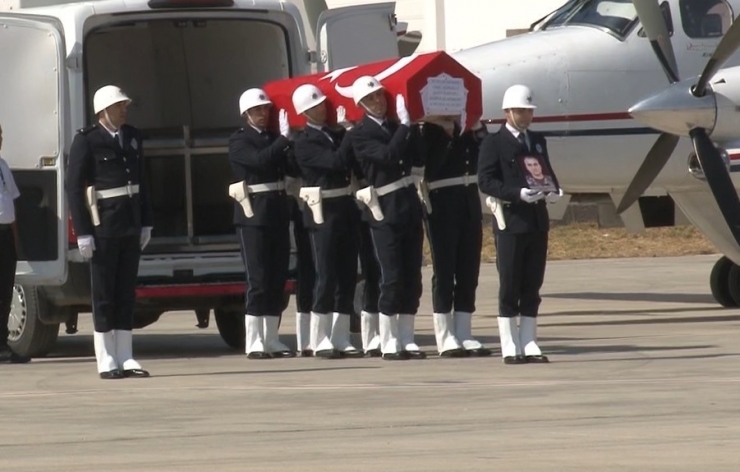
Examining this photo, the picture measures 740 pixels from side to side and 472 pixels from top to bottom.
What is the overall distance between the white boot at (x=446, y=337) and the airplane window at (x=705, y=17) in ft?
16.0

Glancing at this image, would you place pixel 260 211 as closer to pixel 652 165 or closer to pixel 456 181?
pixel 456 181

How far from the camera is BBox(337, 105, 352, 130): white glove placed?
1326 cm

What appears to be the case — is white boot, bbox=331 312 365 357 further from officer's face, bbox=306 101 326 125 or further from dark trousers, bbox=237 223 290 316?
officer's face, bbox=306 101 326 125

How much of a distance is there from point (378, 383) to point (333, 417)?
165cm

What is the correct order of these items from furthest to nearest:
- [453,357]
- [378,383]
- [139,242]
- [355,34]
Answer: [355,34] → [453,357] → [139,242] → [378,383]

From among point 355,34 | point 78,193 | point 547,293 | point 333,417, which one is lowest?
point 547,293

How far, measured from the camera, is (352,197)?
43.5 feet

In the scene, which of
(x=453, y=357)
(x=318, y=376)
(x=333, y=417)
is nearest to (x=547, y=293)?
(x=453, y=357)

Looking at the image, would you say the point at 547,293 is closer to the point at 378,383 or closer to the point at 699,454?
the point at 378,383

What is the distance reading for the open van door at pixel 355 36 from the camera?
1406 cm

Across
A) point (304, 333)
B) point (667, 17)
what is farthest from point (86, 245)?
point (667, 17)

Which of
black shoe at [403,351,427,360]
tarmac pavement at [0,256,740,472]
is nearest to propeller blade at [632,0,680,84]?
tarmac pavement at [0,256,740,472]

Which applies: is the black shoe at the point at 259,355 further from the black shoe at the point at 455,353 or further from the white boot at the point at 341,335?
the black shoe at the point at 455,353

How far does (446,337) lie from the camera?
1320 centimetres
